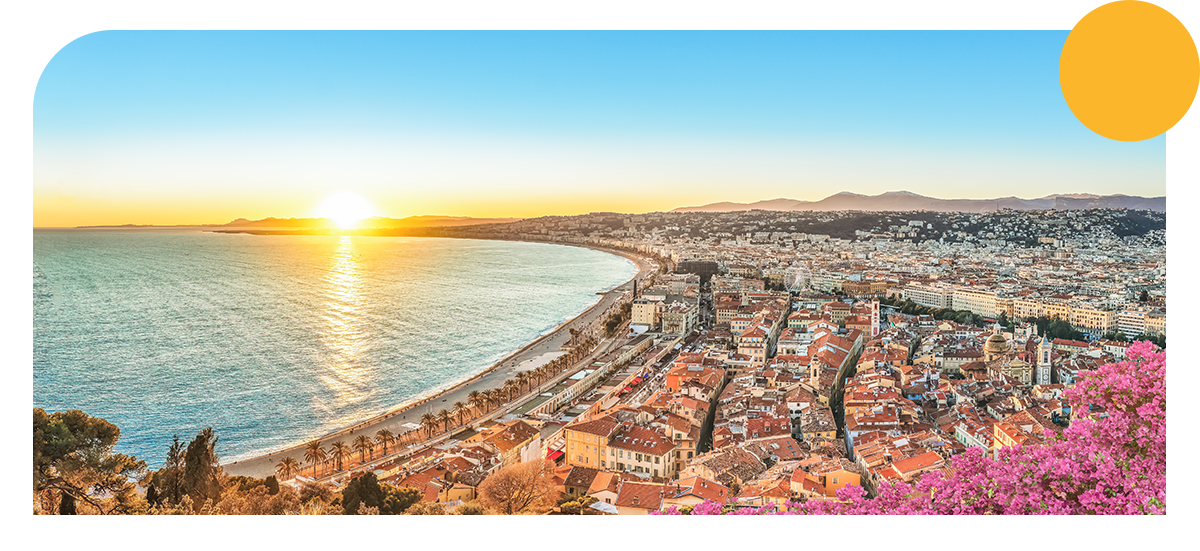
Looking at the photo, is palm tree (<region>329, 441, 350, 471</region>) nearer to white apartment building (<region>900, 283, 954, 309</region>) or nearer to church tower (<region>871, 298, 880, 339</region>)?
church tower (<region>871, 298, 880, 339</region>)

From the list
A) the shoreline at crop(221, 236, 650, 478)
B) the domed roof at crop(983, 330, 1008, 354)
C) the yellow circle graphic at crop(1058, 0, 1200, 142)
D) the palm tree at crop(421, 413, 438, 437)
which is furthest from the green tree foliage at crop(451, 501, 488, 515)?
the domed roof at crop(983, 330, 1008, 354)

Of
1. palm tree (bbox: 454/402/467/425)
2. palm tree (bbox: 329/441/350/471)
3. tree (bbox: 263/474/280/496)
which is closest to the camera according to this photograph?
tree (bbox: 263/474/280/496)

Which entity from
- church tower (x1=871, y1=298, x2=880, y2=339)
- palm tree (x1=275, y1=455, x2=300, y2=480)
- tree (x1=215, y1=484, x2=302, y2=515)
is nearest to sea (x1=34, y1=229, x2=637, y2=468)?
palm tree (x1=275, y1=455, x2=300, y2=480)

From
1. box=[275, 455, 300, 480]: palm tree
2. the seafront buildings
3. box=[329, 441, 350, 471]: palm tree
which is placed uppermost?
the seafront buildings

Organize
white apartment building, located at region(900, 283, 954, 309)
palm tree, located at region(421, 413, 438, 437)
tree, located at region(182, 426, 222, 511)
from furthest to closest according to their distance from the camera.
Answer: white apartment building, located at region(900, 283, 954, 309)
palm tree, located at region(421, 413, 438, 437)
tree, located at region(182, 426, 222, 511)

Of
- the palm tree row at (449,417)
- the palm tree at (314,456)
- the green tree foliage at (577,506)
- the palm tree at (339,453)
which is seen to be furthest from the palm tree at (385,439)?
the green tree foliage at (577,506)

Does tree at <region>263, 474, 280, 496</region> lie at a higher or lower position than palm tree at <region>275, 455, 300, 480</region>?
higher

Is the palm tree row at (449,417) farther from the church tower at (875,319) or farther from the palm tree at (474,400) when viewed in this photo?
the church tower at (875,319)

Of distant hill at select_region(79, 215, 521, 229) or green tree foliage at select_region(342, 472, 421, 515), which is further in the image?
distant hill at select_region(79, 215, 521, 229)
